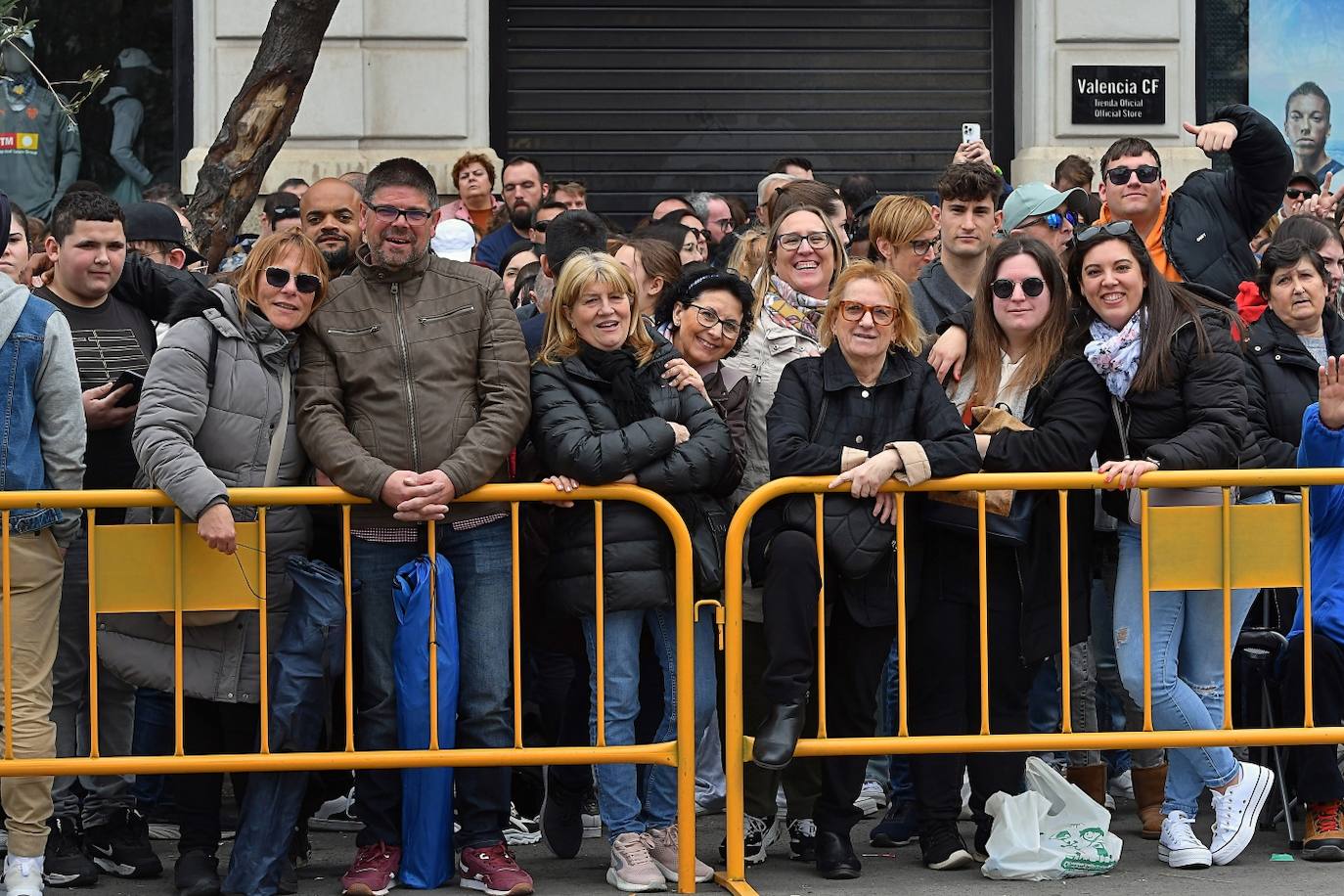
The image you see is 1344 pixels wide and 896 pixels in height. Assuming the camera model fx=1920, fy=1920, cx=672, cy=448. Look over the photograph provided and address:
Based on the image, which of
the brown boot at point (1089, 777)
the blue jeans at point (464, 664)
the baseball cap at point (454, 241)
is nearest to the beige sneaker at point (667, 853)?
the blue jeans at point (464, 664)

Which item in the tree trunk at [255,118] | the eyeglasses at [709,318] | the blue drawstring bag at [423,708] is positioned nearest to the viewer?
the blue drawstring bag at [423,708]

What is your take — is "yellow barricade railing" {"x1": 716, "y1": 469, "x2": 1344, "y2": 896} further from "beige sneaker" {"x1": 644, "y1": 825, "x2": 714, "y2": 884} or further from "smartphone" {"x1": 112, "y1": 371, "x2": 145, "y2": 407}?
"smartphone" {"x1": 112, "y1": 371, "x2": 145, "y2": 407}

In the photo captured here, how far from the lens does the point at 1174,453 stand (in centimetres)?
658

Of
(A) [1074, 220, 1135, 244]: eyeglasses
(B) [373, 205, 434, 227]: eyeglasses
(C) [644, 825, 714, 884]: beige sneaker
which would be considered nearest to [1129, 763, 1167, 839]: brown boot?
(C) [644, 825, 714, 884]: beige sneaker

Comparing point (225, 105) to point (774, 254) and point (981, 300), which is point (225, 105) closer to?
point (774, 254)

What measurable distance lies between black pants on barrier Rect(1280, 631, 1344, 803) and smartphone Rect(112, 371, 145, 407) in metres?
4.23

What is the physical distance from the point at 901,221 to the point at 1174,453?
210 cm

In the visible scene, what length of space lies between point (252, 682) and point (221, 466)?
73 centimetres

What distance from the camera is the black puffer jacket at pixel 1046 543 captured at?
6.69 m

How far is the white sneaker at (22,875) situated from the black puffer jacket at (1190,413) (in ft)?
12.6

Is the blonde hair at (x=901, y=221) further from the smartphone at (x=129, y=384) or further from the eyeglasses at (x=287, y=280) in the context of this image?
the smartphone at (x=129, y=384)

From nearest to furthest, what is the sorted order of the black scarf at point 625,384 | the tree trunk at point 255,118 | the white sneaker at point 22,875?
the white sneaker at point 22,875, the black scarf at point 625,384, the tree trunk at point 255,118

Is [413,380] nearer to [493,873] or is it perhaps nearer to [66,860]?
[493,873]

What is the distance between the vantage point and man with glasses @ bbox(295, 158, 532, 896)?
645 cm
